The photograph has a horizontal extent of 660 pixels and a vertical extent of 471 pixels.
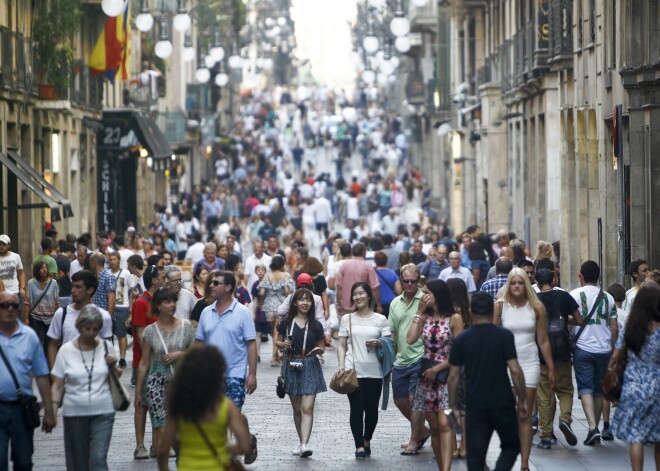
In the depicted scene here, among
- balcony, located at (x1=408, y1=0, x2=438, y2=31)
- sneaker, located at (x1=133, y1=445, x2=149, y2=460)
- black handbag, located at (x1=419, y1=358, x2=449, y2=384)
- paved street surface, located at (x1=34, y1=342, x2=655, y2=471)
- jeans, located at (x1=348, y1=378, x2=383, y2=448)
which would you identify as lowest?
paved street surface, located at (x1=34, y1=342, x2=655, y2=471)

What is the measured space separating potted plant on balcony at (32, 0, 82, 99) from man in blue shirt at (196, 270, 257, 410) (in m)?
18.8

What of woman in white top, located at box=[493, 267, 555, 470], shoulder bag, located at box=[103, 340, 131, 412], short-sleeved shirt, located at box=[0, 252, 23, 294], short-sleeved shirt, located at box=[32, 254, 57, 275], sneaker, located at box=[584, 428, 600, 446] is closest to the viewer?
shoulder bag, located at box=[103, 340, 131, 412]

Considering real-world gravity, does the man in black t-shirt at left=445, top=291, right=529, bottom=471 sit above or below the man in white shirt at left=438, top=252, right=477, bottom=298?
below

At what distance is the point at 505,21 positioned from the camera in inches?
1570

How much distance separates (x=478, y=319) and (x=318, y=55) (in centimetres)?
17441

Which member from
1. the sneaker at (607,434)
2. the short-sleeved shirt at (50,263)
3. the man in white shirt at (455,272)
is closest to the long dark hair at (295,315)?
the sneaker at (607,434)

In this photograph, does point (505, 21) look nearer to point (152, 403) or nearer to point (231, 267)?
point (231, 267)

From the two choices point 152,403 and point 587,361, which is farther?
point 587,361

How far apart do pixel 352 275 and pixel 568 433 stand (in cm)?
657

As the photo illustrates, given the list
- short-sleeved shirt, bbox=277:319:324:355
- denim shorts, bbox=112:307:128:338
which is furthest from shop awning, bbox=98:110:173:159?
short-sleeved shirt, bbox=277:319:324:355

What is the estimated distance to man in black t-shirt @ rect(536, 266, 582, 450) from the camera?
14539 mm

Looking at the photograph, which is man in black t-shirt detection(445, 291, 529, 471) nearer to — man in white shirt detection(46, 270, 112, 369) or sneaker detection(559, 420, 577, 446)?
man in white shirt detection(46, 270, 112, 369)

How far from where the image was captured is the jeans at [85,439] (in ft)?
37.0

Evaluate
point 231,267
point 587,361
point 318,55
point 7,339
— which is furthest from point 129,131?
point 318,55
